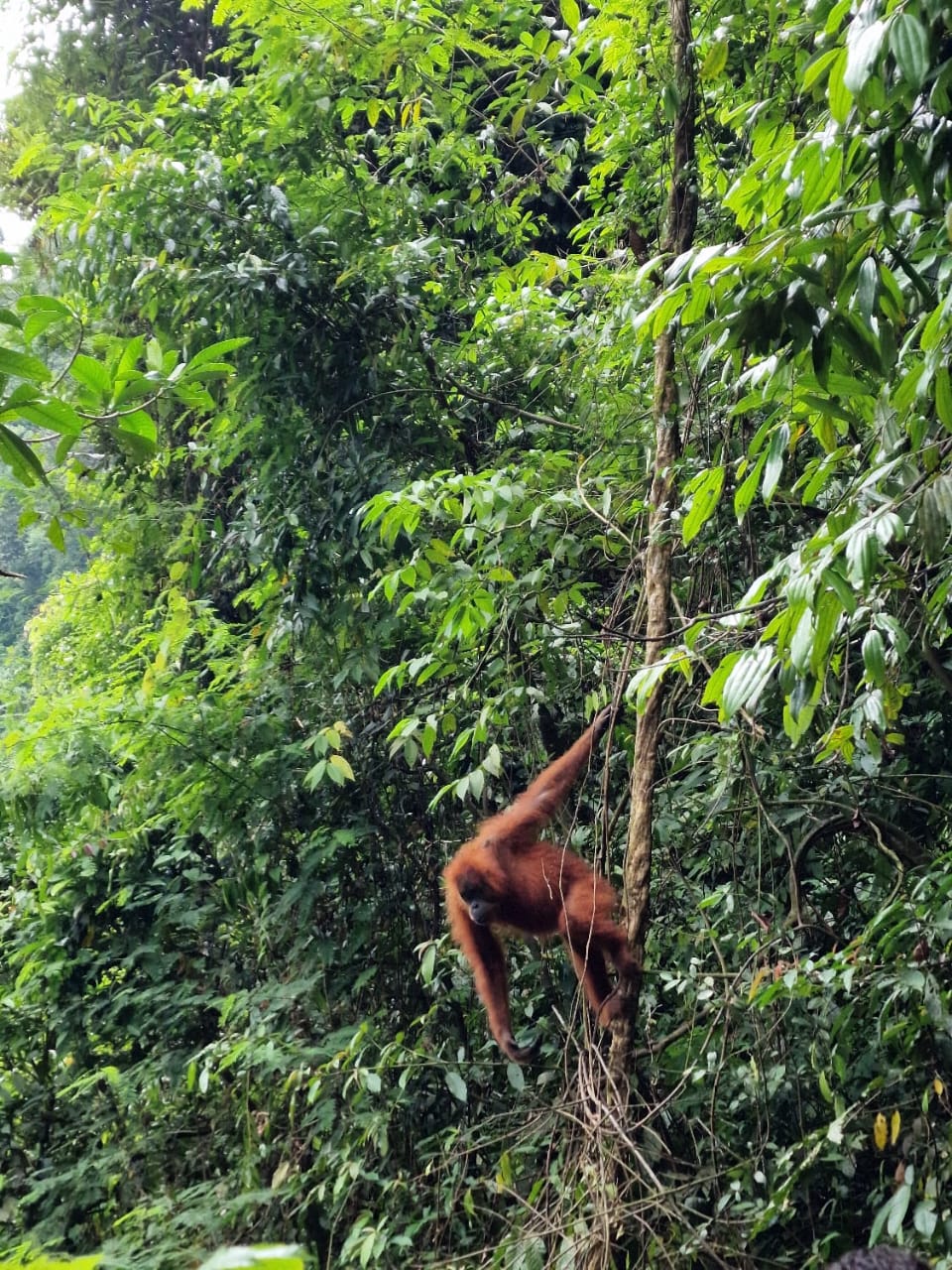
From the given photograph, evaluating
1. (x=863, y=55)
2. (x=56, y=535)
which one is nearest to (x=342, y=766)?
(x=56, y=535)

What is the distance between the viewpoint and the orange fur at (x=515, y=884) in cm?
377

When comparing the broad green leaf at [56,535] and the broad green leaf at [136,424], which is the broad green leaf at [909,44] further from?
the broad green leaf at [56,535]

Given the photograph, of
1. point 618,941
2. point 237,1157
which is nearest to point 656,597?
point 618,941

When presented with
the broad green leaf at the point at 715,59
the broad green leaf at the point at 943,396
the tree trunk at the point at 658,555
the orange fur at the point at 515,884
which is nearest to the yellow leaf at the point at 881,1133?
the tree trunk at the point at 658,555

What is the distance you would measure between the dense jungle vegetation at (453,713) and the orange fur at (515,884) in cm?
17

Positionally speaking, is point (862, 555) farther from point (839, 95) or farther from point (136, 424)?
point (136, 424)

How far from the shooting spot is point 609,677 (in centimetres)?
363

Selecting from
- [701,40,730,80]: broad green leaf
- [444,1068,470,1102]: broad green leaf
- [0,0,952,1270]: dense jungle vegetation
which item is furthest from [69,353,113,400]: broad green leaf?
[444,1068,470,1102]: broad green leaf

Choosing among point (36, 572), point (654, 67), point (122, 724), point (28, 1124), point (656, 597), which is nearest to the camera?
point (656, 597)

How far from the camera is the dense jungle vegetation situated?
2791mm

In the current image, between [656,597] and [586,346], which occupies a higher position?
[586,346]

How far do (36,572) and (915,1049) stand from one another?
47.6 feet

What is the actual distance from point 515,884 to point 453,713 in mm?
722

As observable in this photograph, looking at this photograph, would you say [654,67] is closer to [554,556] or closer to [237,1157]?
[554,556]
